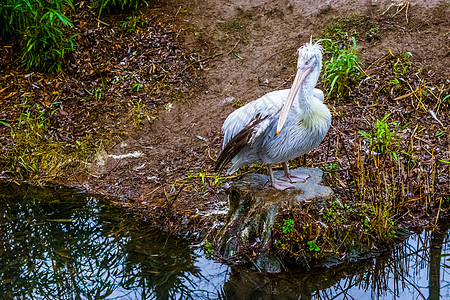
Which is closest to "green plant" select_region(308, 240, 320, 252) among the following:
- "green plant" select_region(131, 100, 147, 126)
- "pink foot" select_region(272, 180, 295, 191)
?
"pink foot" select_region(272, 180, 295, 191)

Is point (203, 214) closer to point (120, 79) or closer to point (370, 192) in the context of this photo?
point (370, 192)

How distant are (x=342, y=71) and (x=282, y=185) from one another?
7.08ft

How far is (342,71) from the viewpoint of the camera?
5.99 meters

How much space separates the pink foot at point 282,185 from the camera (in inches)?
174

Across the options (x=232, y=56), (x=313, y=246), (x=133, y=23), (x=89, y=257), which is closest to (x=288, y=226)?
(x=313, y=246)

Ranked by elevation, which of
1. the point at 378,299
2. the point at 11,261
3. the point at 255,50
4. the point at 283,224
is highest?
the point at 255,50

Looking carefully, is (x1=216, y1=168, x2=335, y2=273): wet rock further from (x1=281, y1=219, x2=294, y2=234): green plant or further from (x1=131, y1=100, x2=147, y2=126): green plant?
(x1=131, y1=100, x2=147, y2=126): green plant

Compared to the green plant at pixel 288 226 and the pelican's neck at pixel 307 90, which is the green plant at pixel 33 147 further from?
the pelican's neck at pixel 307 90

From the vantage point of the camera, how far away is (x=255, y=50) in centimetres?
670

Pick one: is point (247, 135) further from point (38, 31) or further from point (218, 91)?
point (38, 31)

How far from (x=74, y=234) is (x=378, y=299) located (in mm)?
2846

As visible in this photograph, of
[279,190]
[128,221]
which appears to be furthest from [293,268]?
[128,221]

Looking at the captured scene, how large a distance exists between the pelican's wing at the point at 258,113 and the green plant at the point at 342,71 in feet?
5.95

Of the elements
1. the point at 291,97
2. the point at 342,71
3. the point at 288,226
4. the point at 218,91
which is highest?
the point at 291,97
